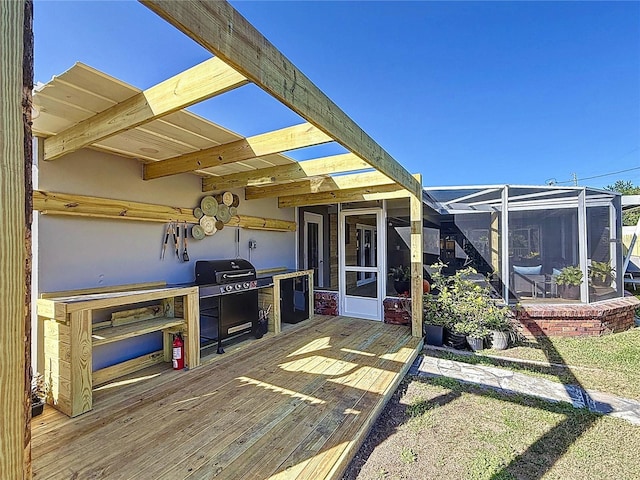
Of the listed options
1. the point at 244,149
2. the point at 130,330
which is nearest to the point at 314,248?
the point at 244,149

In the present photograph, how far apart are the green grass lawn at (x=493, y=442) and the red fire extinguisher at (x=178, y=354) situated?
2.47 m

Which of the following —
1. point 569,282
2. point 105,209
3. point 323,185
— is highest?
point 323,185

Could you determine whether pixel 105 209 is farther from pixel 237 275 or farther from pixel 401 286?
pixel 401 286

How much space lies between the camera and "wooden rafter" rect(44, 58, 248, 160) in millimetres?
1807

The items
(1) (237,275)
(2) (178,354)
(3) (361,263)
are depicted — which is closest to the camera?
(2) (178,354)

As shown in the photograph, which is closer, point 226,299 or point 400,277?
point 226,299

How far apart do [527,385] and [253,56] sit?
4.44 m

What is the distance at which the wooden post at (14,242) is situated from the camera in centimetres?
76

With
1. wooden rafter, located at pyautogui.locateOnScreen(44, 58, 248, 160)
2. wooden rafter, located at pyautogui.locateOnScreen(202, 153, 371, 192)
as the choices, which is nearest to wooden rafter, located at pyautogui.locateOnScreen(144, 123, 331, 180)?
wooden rafter, located at pyautogui.locateOnScreen(202, 153, 371, 192)

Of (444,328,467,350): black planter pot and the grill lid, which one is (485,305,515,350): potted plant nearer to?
(444,328,467,350): black planter pot

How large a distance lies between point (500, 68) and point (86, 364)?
29.6 feet

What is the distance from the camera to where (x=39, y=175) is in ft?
9.98

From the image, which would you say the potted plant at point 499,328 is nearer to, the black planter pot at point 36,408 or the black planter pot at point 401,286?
the black planter pot at point 401,286

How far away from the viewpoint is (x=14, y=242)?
79 centimetres
